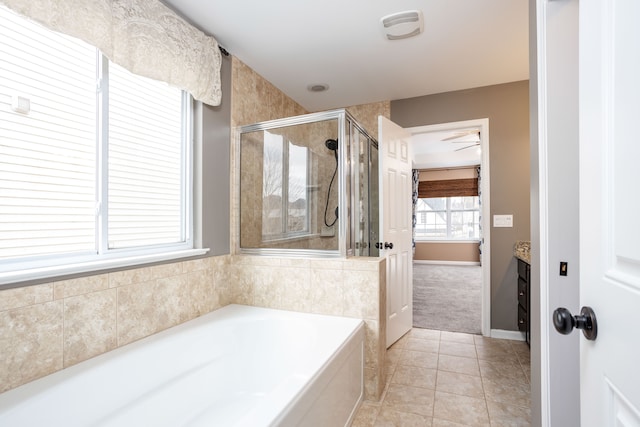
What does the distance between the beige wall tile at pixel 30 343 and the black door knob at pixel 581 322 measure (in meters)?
1.82

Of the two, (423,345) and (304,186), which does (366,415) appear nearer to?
(423,345)

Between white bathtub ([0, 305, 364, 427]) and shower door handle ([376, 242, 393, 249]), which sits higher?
shower door handle ([376, 242, 393, 249])

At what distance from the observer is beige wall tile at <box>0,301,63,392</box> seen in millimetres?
1140

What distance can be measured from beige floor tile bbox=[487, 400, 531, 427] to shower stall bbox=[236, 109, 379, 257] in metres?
1.29

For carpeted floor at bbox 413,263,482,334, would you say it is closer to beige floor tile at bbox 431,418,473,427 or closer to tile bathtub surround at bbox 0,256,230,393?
beige floor tile at bbox 431,418,473,427

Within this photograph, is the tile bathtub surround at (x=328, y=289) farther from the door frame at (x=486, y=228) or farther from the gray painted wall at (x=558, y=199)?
the door frame at (x=486, y=228)

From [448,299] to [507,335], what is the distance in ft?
4.49

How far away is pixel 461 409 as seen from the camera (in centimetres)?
183

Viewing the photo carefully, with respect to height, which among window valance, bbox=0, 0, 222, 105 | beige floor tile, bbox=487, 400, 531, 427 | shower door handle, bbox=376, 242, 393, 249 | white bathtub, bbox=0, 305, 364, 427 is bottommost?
beige floor tile, bbox=487, 400, 531, 427

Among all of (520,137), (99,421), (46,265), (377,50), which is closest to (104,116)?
(46,265)

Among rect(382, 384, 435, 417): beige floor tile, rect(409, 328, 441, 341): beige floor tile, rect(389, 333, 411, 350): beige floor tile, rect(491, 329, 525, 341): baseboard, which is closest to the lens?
rect(382, 384, 435, 417): beige floor tile

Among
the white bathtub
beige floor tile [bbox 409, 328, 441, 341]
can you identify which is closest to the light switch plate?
beige floor tile [bbox 409, 328, 441, 341]

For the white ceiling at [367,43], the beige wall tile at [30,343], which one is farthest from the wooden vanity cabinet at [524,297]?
the beige wall tile at [30,343]

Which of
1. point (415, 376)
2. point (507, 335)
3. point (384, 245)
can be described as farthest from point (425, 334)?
point (384, 245)
